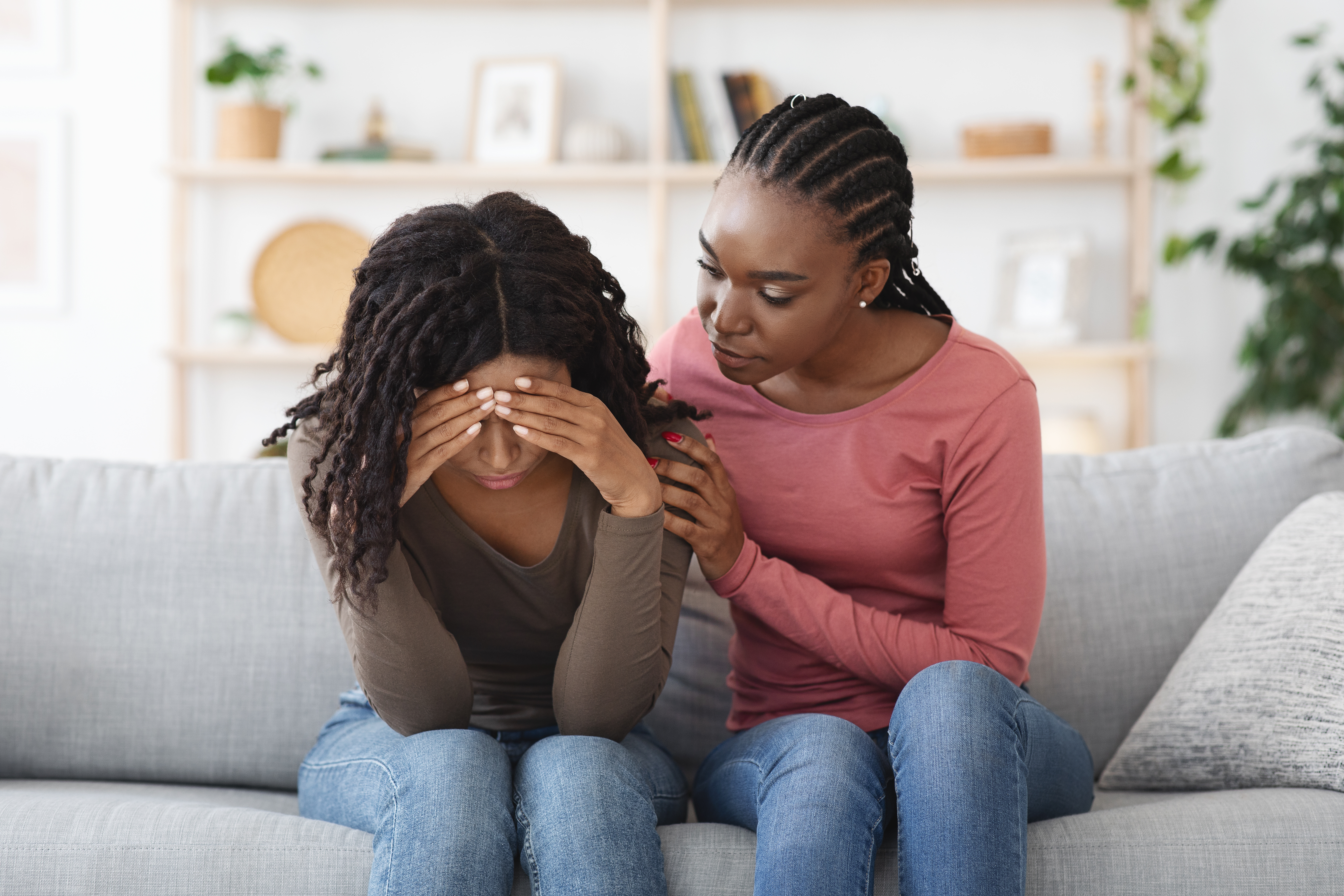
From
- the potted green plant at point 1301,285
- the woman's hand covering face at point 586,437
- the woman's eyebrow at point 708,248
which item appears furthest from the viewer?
the potted green plant at point 1301,285

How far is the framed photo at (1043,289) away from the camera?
3.26 meters

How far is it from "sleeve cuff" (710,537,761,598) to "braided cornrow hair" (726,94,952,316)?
33 centimetres

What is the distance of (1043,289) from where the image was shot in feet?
10.9

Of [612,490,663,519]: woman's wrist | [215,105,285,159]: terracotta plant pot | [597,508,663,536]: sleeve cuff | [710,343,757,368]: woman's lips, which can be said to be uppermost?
[215,105,285,159]: terracotta plant pot

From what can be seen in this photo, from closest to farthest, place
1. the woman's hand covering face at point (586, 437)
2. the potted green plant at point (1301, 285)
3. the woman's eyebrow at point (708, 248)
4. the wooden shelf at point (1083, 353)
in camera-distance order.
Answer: the woman's hand covering face at point (586, 437) < the woman's eyebrow at point (708, 248) < the potted green plant at point (1301, 285) < the wooden shelf at point (1083, 353)

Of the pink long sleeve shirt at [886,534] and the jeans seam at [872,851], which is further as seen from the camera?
the pink long sleeve shirt at [886,534]

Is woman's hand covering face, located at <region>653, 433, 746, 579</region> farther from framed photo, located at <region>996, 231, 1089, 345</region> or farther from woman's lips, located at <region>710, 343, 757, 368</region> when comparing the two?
framed photo, located at <region>996, 231, 1089, 345</region>

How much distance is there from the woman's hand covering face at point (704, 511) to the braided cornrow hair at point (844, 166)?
10.7 inches

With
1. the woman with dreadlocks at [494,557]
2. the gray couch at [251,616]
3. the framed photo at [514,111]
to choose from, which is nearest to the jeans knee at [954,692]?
the woman with dreadlocks at [494,557]

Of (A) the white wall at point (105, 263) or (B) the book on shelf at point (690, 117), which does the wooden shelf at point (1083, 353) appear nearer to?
(B) the book on shelf at point (690, 117)

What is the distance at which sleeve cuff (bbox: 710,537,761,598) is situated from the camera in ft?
4.08

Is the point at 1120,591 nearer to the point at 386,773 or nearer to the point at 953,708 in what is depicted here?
the point at 953,708

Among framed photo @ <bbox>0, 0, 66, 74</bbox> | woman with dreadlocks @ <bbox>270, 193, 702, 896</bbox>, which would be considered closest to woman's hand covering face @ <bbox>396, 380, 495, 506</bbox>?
woman with dreadlocks @ <bbox>270, 193, 702, 896</bbox>

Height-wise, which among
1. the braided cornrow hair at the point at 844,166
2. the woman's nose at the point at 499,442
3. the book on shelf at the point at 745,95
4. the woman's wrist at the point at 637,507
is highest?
the book on shelf at the point at 745,95
